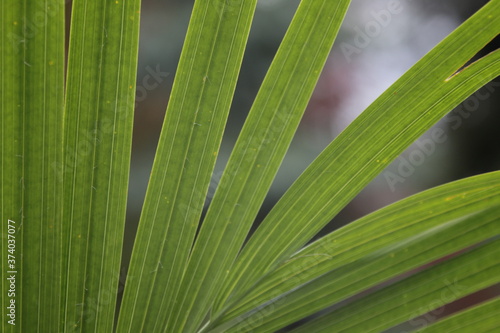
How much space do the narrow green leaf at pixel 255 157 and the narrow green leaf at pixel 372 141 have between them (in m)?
0.03

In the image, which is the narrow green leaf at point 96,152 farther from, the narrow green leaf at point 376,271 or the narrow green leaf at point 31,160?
the narrow green leaf at point 376,271

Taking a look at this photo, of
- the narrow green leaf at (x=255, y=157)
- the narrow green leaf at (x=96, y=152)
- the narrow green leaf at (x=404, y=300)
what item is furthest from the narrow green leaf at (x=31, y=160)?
the narrow green leaf at (x=404, y=300)

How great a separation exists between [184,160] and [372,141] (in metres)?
0.18

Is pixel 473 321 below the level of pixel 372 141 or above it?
below

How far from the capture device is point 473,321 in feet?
1.45

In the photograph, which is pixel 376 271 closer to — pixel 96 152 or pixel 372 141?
pixel 372 141

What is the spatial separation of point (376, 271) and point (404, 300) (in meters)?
0.04

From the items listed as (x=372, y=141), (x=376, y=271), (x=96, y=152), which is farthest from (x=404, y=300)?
(x=96, y=152)

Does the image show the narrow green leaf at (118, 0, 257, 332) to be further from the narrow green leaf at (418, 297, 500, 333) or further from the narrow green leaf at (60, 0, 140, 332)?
the narrow green leaf at (418, 297, 500, 333)

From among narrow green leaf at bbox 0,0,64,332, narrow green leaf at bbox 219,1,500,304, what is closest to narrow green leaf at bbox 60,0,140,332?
narrow green leaf at bbox 0,0,64,332

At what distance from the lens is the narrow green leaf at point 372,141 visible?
1.36 ft

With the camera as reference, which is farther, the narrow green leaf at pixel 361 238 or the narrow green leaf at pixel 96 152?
the narrow green leaf at pixel 361 238

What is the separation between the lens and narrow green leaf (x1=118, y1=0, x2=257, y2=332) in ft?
1.21

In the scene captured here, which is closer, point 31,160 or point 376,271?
point 31,160
